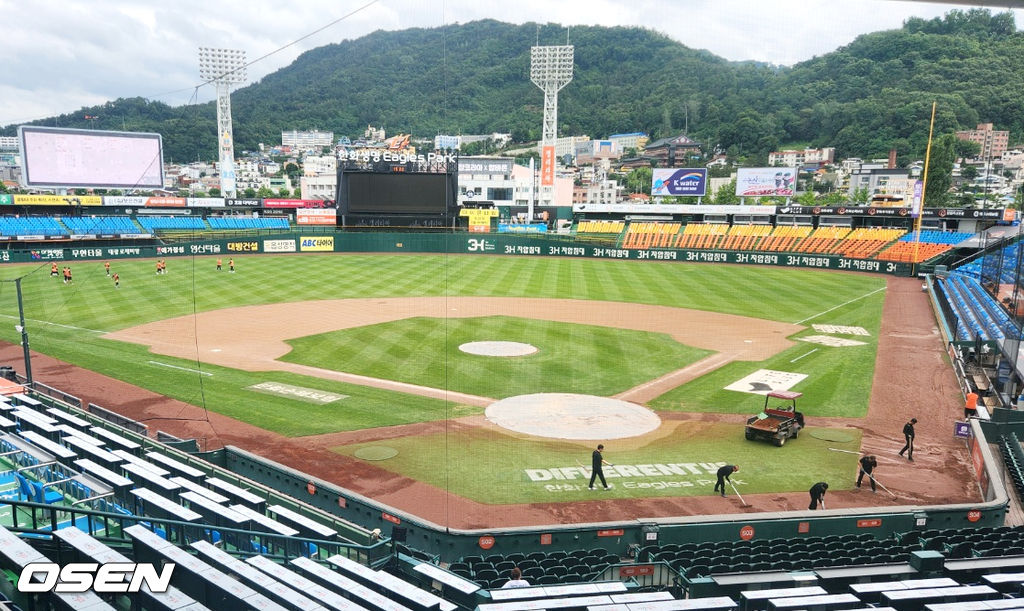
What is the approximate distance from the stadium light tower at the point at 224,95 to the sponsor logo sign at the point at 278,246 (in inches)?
788

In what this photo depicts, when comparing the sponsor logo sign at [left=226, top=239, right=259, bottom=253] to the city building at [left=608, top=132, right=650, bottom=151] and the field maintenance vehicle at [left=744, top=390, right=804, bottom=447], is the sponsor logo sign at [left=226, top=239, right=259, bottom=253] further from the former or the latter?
the city building at [left=608, top=132, right=650, bottom=151]

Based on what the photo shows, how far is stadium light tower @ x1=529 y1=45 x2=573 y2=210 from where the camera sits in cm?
6812

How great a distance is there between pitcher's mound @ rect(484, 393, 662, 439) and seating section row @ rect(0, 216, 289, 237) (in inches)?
1949

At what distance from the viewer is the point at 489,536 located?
1032 centimetres

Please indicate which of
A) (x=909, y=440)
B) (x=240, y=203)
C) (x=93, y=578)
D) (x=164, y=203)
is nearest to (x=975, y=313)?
(x=909, y=440)

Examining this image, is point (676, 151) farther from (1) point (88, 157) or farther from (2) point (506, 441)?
(2) point (506, 441)

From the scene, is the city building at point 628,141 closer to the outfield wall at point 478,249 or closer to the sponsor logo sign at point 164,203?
the outfield wall at point 478,249

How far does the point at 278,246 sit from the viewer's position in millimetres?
58594

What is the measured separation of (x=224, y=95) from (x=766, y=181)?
214 ft

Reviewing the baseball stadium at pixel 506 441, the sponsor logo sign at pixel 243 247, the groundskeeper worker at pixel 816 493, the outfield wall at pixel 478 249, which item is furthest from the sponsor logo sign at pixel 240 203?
the groundskeeper worker at pixel 816 493

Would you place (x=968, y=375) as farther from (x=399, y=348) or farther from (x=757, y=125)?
(x=757, y=125)

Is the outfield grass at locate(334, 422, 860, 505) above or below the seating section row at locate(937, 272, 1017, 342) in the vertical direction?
below

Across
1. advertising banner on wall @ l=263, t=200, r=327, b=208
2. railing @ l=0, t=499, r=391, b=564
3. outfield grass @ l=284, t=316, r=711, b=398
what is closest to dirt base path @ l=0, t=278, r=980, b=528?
railing @ l=0, t=499, r=391, b=564

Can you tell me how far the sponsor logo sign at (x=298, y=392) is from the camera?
1892 cm
